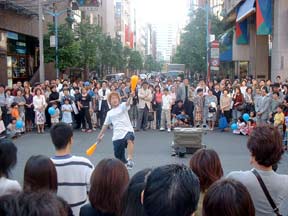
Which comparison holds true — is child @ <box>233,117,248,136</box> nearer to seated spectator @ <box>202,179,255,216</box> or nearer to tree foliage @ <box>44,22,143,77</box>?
seated spectator @ <box>202,179,255,216</box>

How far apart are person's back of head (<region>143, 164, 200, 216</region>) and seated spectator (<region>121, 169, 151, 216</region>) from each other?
1.00ft

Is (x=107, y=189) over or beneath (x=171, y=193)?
beneath

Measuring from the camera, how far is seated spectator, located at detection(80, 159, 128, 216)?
363 cm

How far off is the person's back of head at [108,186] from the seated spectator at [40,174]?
48cm

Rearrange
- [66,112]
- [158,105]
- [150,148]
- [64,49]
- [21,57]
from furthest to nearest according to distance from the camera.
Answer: [21,57]
[64,49]
[158,105]
[66,112]
[150,148]

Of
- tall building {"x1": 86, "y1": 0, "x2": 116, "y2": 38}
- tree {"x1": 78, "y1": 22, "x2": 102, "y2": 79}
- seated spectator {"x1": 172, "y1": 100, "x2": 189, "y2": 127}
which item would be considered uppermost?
tall building {"x1": 86, "y1": 0, "x2": 116, "y2": 38}

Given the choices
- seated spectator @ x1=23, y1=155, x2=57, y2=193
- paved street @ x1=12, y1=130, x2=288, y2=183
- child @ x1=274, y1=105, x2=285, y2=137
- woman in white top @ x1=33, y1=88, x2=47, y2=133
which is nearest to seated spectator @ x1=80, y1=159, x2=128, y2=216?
seated spectator @ x1=23, y1=155, x2=57, y2=193

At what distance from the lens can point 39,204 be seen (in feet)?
6.57

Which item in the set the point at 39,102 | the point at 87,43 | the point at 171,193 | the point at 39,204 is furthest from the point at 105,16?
the point at 39,204

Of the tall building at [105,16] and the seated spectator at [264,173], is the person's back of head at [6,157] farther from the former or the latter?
the tall building at [105,16]

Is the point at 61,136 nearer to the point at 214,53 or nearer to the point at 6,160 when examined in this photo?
the point at 6,160

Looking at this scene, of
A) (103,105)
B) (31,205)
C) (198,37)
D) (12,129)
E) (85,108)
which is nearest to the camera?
(31,205)

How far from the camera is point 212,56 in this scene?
2950 centimetres

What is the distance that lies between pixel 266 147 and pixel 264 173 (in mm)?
205
